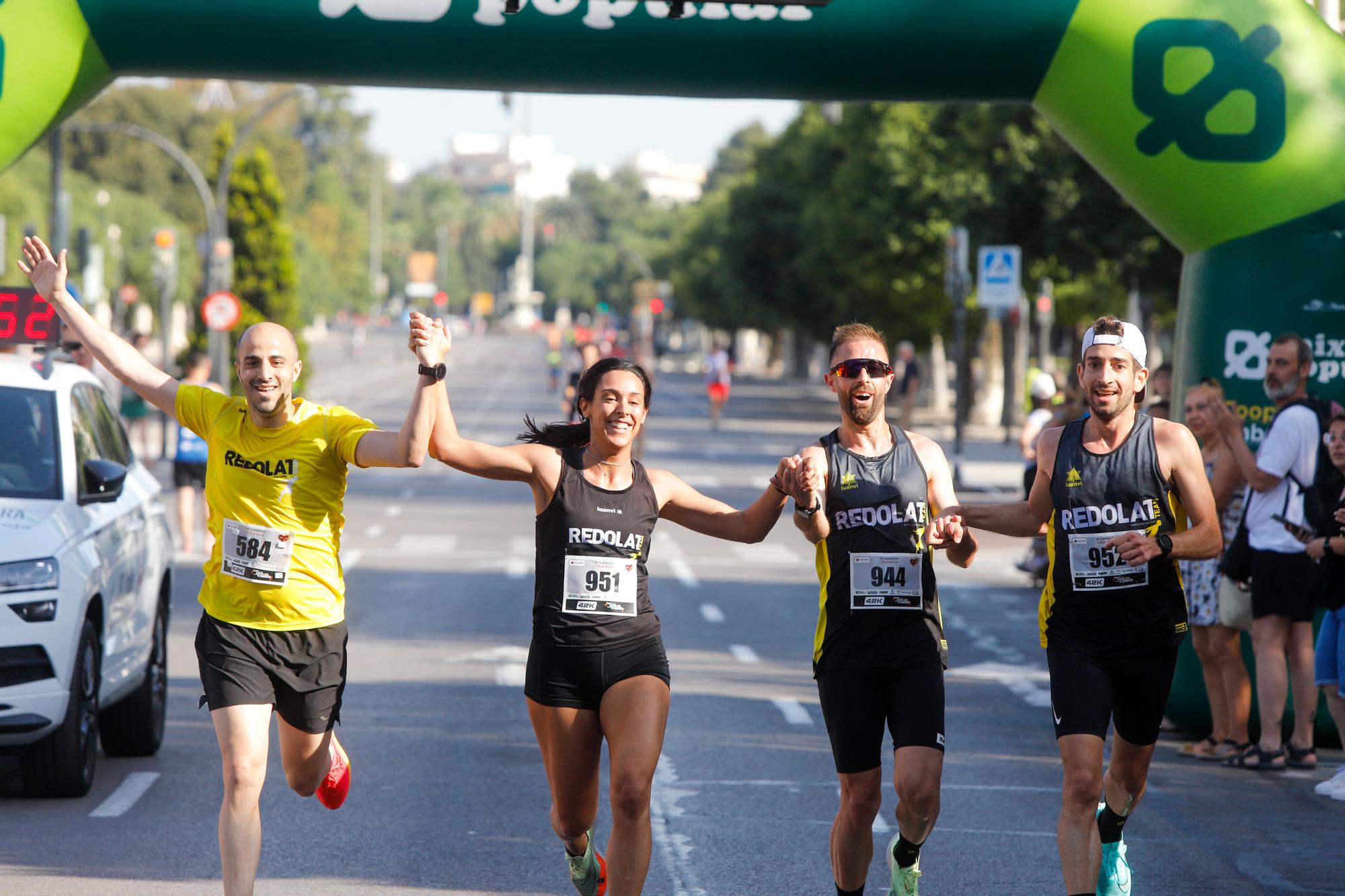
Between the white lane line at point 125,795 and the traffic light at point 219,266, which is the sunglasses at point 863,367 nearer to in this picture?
the white lane line at point 125,795

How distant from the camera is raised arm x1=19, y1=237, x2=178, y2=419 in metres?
6.46

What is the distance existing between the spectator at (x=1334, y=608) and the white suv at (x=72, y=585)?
5.37 meters

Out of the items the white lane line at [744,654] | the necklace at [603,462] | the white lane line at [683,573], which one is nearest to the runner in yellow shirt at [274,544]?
the necklace at [603,462]

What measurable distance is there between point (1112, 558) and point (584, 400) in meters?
1.80

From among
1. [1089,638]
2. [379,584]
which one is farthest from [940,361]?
[1089,638]

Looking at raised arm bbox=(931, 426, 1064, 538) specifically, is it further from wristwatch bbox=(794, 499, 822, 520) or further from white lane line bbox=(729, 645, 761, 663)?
white lane line bbox=(729, 645, 761, 663)

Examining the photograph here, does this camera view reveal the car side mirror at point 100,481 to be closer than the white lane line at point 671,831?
No

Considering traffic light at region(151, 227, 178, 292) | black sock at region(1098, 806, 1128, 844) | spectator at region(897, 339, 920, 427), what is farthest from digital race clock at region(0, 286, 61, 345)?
spectator at region(897, 339, 920, 427)

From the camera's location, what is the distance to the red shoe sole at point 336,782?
6.61 metres

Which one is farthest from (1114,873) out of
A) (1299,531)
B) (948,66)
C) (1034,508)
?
(948,66)

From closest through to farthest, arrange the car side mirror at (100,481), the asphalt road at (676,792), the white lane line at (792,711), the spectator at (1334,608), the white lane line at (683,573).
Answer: the asphalt road at (676,792) → the car side mirror at (100,481) → the spectator at (1334,608) → the white lane line at (792,711) → the white lane line at (683,573)

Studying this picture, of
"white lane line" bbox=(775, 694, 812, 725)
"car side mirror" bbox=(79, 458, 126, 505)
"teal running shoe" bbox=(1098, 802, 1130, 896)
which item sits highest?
"car side mirror" bbox=(79, 458, 126, 505)

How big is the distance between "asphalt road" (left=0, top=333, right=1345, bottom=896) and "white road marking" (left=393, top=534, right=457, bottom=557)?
8.86ft

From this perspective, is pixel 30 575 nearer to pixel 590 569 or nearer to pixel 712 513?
pixel 590 569
